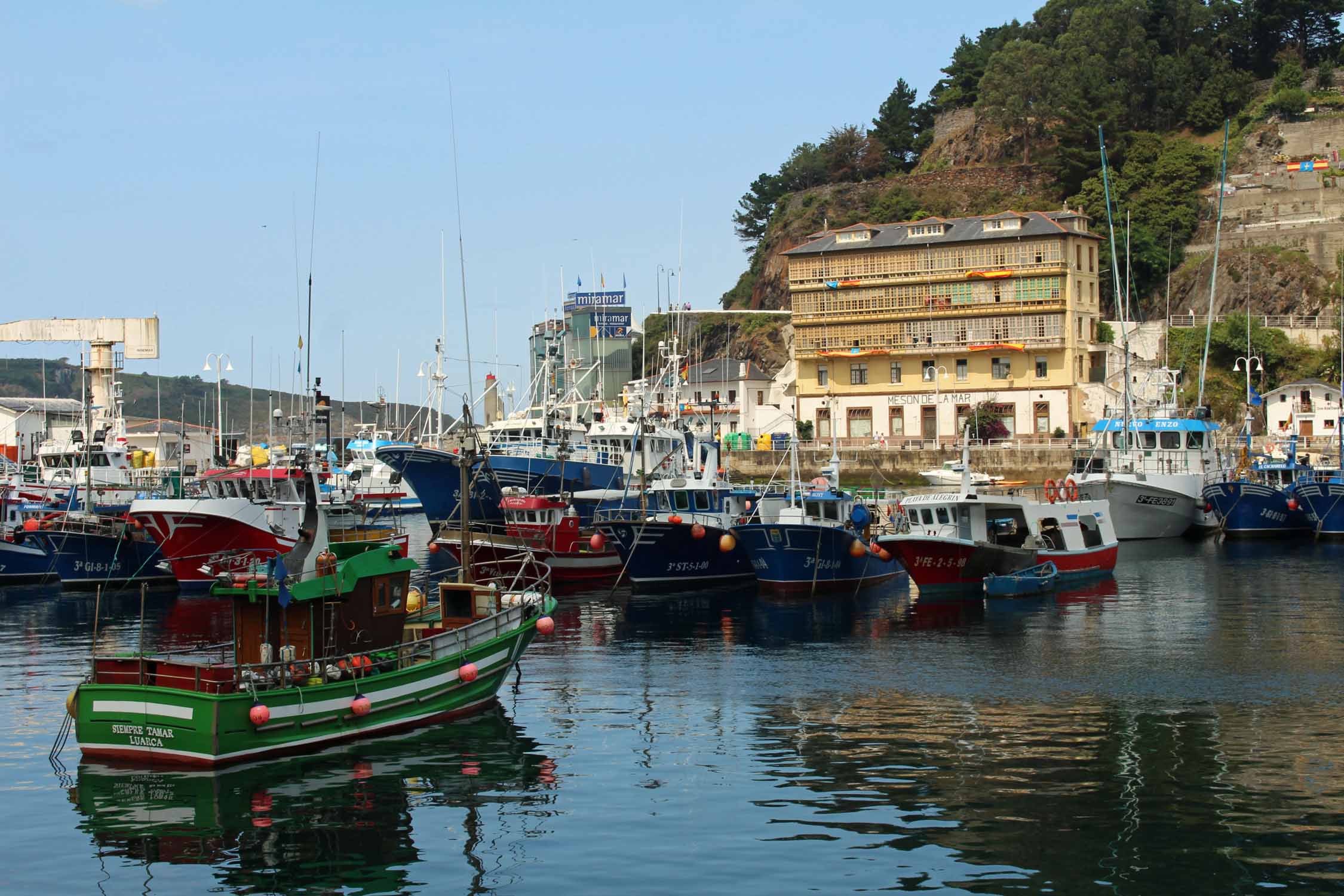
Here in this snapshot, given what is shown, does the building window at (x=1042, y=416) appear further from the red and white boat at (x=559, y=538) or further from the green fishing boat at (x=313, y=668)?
the green fishing boat at (x=313, y=668)

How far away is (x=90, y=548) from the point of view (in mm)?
50000

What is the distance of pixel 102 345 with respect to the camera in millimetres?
67875

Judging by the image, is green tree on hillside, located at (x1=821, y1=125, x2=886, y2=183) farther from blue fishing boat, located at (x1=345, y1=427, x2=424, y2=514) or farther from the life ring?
the life ring

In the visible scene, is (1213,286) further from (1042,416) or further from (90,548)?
(90,548)

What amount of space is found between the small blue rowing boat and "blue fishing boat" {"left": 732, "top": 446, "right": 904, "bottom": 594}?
3310mm

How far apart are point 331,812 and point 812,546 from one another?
26603 millimetres

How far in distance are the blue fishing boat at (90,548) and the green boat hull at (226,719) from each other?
28.7 m

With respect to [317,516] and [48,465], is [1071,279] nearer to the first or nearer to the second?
[48,465]

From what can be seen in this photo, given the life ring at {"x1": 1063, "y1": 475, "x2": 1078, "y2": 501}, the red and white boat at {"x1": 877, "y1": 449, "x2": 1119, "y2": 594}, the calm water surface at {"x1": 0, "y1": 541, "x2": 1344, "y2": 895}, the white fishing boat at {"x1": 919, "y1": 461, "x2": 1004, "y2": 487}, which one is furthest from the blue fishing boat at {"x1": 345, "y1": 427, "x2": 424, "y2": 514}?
the calm water surface at {"x1": 0, "y1": 541, "x2": 1344, "y2": 895}

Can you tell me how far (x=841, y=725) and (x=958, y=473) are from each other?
49.5 m

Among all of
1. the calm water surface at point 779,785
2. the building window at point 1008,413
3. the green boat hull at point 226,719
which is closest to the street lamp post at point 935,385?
the building window at point 1008,413

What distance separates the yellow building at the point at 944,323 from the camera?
87.6 meters

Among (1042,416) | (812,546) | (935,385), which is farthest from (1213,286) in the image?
(812,546)

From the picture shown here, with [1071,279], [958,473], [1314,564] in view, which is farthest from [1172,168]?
[1314,564]
